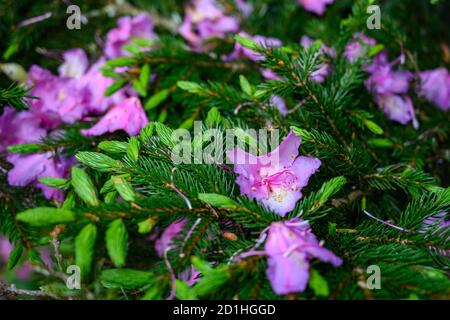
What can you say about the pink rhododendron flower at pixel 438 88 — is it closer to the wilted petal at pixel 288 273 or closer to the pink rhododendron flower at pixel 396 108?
the pink rhododendron flower at pixel 396 108

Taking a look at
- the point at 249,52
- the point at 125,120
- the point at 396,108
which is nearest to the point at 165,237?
the point at 125,120

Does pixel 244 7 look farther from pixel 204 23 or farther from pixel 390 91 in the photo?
pixel 390 91

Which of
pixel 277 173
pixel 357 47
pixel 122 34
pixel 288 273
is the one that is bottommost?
pixel 288 273

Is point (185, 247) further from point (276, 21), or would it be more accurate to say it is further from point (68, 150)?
point (276, 21)

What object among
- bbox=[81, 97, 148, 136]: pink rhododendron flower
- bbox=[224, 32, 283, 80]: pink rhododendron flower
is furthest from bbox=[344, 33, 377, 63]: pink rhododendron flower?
bbox=[81, 97, 148, 136]: pink rhododendron flower

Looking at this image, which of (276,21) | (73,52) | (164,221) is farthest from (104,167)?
(276,21)

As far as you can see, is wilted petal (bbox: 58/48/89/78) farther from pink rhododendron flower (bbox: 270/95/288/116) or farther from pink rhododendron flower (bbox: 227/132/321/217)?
pink rhododendron flower (bbox: 227/132/321/217)

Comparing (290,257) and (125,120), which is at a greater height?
(125,120)
